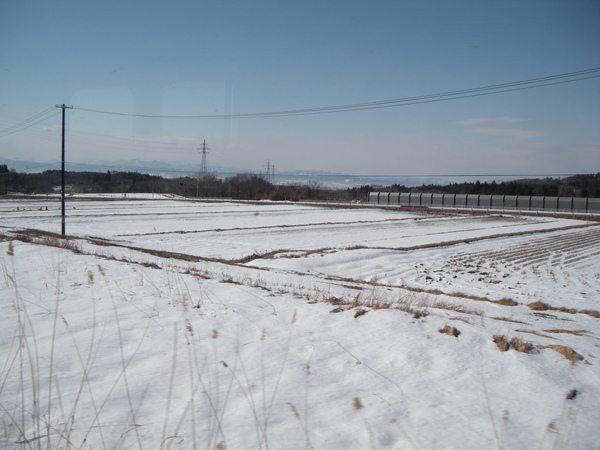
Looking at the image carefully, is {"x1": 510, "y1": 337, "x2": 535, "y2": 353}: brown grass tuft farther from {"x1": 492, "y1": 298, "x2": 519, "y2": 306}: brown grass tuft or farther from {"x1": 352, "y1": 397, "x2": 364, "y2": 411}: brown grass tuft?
{"x1": 492, "y1": 298, "x2": 519, "y2": 306}: brown grass tuft

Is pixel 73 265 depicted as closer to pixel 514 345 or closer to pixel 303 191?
pixel 514 345

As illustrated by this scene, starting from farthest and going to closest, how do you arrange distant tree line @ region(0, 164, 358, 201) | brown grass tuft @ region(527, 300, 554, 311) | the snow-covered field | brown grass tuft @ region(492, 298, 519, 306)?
distant tree line @ region(0, 164, 358, 201)
brown grass tuft @ region(492, 298, 519, 306)
brown grass tuft @ region(527, 300, 554, 311)
the snow-covered field

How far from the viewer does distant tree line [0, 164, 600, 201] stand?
335 ft

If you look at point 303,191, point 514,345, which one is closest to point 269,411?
point 514,345

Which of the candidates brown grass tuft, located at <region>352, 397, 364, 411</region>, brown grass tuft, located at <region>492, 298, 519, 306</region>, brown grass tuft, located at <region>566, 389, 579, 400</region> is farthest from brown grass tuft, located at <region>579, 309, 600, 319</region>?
brown grass tuft, located at <region>352, 397, 364, 411</region>

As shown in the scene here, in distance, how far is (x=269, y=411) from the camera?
157 inches

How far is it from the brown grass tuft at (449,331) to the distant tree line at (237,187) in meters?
100

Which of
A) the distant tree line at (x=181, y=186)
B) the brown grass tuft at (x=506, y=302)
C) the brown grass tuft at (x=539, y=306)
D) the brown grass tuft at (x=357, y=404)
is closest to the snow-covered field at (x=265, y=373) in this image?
the brown grass tuft at (x=357, y=404)

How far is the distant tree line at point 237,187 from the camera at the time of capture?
102188mm

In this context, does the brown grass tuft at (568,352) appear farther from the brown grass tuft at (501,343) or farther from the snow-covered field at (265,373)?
the brown grass tuft at (501,343)

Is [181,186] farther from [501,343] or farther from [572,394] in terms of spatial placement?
[572,394]

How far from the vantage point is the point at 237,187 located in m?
129

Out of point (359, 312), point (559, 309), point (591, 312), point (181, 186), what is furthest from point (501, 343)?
point (181, 186)

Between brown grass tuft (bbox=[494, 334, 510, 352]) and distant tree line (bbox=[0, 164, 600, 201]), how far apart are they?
331 feet
